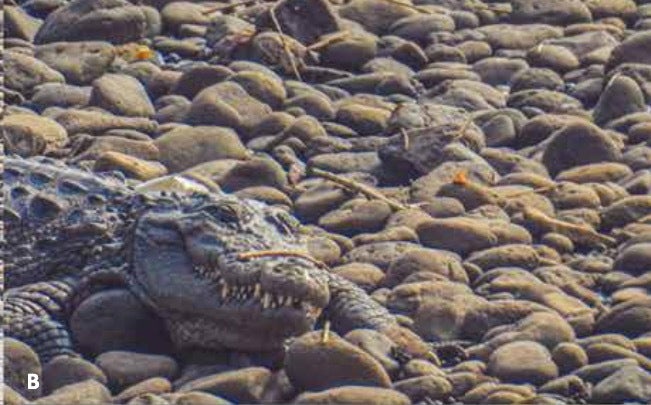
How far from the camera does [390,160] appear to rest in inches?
390

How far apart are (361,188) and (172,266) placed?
1.82 metres

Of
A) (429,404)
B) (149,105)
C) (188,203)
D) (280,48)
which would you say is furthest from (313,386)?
(280,48)

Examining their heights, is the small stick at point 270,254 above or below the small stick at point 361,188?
above

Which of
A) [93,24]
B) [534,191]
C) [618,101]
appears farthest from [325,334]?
[93,24]

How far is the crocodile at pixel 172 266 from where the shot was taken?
747cm

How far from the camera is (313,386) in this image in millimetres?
7137

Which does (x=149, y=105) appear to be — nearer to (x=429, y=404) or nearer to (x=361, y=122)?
(x=361, y=122)

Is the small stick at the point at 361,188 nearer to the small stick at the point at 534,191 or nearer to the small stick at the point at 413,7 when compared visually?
the small stick at the point at 534,191

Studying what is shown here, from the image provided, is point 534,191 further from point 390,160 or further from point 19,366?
point 19,366

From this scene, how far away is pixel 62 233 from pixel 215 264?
0.86 metres

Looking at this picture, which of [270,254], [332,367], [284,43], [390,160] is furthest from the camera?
[284,43]

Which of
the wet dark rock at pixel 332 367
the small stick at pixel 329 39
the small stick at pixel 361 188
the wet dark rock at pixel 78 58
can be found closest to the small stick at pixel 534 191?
the small stick at pixel 361 188

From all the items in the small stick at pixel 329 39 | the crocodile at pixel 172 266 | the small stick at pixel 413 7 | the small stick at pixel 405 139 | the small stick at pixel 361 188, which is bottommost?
the small stick at pixel 413 7

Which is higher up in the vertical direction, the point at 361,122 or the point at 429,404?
the point at 429,404
